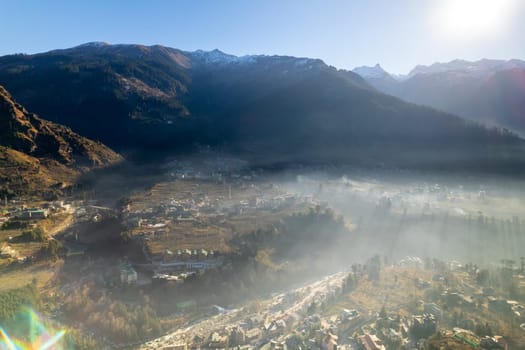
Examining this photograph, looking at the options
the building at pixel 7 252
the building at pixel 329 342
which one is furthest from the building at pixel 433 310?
the building at pixel 7 252

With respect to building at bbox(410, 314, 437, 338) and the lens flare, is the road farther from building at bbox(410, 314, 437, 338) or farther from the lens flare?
building at bbox(410, 314, 437, 338)

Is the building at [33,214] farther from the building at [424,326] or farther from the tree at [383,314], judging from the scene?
the building at [424,326]

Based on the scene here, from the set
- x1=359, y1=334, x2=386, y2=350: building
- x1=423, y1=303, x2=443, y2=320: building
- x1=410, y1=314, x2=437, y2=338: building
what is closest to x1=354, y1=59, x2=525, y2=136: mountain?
x1=423, y1=303, x2=443, y2=320: building

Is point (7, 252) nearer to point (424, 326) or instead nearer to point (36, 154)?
point (424, 326)

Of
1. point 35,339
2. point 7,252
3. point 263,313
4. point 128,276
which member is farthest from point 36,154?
point 263,313

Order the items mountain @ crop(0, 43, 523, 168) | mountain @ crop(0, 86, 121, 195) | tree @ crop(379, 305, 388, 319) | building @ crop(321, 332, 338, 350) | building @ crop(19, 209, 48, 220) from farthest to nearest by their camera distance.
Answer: mountain @ crop(0, 43, 523, 168) < mountain @ crop(0, 86, 121, 195) < building @ crop(19, 209, 48, 220) < tree @ crop(379, 305, 388, 319) < building @ crop(321, 332, 338, 350)

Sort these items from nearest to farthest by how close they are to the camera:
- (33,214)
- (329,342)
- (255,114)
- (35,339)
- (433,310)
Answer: (329,342)
(35,339)
(433,310)
(33,214)
(255,114)
